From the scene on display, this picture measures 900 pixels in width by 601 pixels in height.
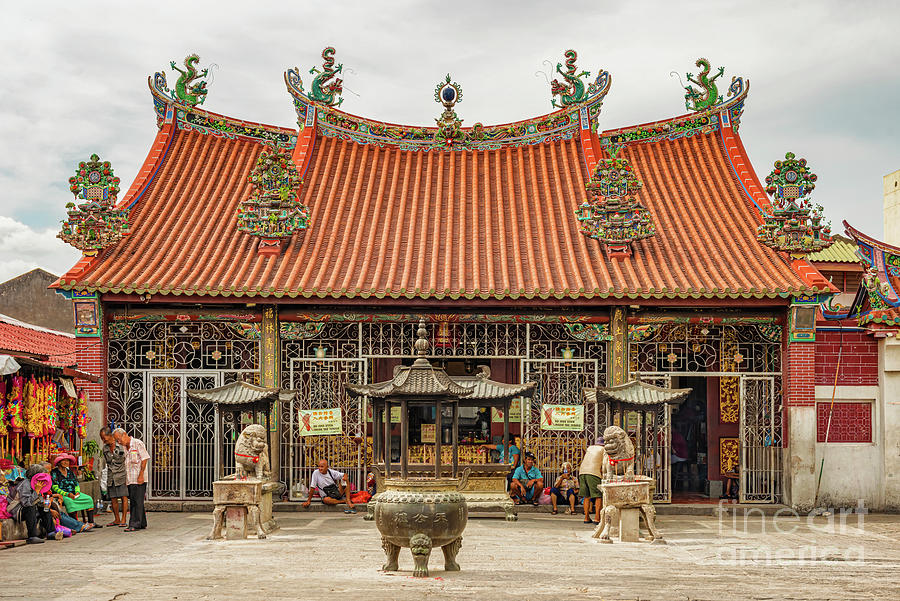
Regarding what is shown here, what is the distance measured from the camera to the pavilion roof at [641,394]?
14.2 meters

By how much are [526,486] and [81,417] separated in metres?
7.18

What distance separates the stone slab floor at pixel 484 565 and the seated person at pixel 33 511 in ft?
1.00

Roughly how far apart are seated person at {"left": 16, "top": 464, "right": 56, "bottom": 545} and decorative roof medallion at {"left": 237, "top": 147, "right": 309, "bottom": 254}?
5913 millimetres

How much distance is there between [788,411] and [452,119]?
8.62 metres

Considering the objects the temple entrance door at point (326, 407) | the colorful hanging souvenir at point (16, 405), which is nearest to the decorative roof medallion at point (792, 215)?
the temple entrance door at point (326, 407)

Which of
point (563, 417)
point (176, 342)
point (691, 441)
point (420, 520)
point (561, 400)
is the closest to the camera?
point (420, 520)

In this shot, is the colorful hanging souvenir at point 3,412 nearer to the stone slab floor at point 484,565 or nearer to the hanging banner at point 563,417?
the stone slab floor at point 484,565

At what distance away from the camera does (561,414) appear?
16234 mm

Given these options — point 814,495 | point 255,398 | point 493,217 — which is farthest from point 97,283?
point 814,495

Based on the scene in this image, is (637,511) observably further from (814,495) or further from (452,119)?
(452,119)

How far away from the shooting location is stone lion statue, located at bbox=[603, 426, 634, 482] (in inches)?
507

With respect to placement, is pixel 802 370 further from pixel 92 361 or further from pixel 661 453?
pixel 92 361

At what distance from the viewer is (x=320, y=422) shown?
16297 millimetres

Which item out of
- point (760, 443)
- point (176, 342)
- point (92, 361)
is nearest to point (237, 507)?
point (176, 342)
